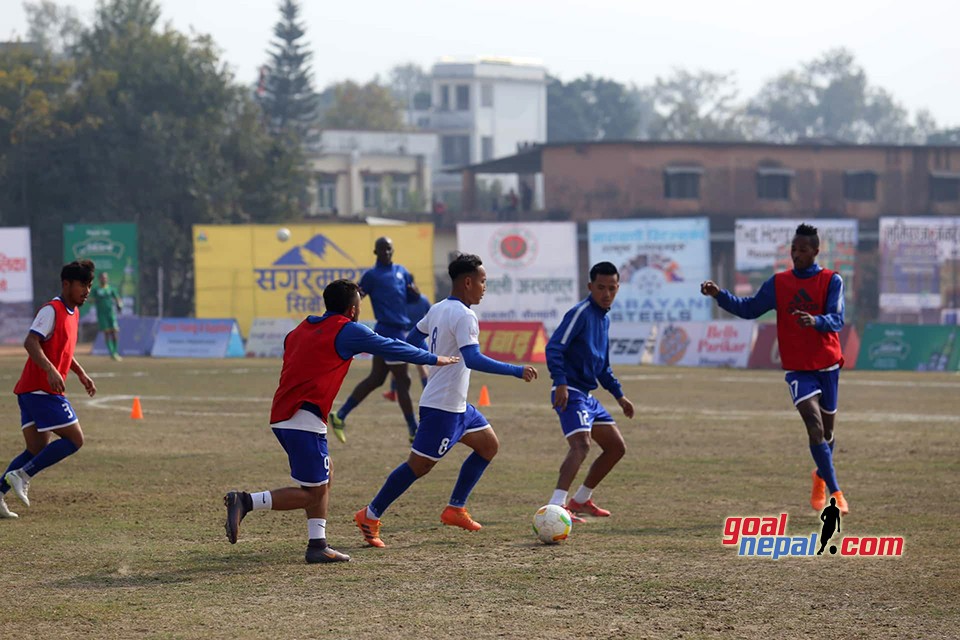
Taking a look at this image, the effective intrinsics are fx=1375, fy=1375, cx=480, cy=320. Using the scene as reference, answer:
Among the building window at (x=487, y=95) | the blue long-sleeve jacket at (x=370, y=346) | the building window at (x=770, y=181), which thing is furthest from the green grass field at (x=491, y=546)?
the building window at (x=487, y=95)

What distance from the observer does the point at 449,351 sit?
9.74m

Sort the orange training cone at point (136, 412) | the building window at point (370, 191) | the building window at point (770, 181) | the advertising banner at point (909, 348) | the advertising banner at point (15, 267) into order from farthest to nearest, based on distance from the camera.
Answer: the building window at point (370, 191)
the building window at point (770, 181)
the advertising banner at point (15, 267)
the advertising banner at point (909, 348)
the orange training cone at point (136, 412)

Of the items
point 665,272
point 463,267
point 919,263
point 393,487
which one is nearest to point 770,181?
point 919,263

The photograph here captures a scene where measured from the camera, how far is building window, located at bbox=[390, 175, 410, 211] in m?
91.4

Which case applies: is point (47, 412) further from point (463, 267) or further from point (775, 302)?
point (775, 302)

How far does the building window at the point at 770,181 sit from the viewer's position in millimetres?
61312

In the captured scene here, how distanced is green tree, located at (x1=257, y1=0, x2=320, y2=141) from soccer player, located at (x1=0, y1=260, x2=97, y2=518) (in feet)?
287

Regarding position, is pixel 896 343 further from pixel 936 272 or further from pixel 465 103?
pixel 465 103

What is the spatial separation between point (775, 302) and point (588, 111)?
125037 mm

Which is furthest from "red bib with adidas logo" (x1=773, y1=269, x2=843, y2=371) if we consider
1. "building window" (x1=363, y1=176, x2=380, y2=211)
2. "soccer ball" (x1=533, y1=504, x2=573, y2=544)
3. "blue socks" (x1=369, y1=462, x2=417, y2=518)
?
"building window" (x1=363, y1=176, x2=380, y2=211)

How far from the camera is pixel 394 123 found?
117688mm

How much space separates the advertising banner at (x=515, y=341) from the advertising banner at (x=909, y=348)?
764 cm

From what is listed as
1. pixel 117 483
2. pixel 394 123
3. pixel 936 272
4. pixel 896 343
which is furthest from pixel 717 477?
pixel 394 123

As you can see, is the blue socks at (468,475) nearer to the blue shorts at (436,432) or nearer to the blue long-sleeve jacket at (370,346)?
the blue shorts at (436,432)
